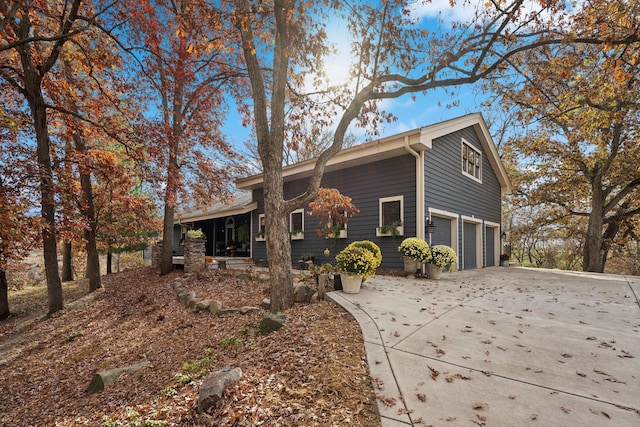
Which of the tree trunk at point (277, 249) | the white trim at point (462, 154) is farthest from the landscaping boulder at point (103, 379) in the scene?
the white trim at point (462, 154)

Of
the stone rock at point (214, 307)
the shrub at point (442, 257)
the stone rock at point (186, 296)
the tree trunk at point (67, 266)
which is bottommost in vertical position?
the tree trunk at point (67, 266)

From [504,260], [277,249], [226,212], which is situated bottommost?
[504,260]

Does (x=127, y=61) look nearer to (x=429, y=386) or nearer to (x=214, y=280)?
(x=214, y=280)

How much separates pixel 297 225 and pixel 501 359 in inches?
363

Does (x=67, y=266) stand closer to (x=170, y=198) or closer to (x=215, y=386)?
(x=170, y=198)

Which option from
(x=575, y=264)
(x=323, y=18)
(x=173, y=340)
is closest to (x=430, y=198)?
(x=323, y=18)

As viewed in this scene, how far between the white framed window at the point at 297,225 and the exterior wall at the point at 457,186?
4751mm

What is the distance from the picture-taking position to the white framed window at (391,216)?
345 inches

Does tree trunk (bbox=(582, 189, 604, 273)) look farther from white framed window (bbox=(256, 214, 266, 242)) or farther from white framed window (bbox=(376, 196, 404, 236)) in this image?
white framed window (bbox=(256, 214, 266, 242))

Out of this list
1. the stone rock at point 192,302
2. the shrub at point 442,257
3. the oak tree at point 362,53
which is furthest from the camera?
the shrub at point 442,257

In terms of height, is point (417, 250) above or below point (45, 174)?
below

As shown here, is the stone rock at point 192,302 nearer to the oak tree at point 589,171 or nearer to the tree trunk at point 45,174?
the tree trunk at point 45,174

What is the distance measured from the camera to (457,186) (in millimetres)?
10398

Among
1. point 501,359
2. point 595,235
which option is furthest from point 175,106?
point 595,235
